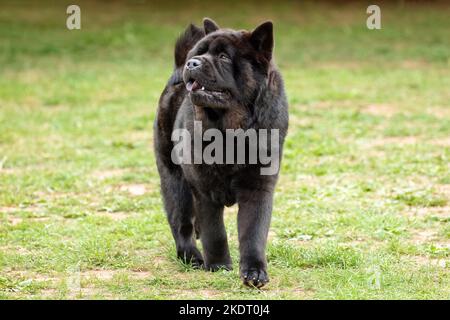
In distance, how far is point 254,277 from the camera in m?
5.30

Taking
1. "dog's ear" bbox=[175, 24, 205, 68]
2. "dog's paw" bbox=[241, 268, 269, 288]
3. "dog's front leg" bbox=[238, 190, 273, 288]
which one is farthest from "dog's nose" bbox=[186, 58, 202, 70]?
"dog's paw" bbox=[241, 268, 269, 288]

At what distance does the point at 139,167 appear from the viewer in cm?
952

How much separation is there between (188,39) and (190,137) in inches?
38.7

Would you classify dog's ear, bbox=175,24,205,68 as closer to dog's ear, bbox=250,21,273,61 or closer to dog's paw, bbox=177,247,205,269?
dog's ear, bbox=250,21,273,61

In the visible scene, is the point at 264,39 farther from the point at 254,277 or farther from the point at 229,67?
the point at 254,277

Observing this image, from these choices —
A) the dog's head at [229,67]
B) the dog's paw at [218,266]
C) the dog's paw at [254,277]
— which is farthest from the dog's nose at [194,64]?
the dog's paw at [218,266]

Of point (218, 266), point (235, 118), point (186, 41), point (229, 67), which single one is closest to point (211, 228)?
point (218, 266)

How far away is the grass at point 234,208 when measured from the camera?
571cm

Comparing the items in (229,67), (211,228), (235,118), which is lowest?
(211,228)

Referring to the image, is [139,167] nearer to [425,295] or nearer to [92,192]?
[92,192]

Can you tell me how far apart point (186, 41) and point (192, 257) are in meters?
1.46

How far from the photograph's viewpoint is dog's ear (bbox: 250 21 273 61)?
5375 millimetres

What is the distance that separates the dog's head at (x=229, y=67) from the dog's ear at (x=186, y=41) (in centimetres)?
75
